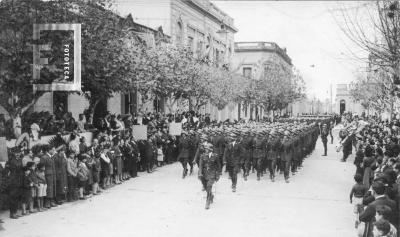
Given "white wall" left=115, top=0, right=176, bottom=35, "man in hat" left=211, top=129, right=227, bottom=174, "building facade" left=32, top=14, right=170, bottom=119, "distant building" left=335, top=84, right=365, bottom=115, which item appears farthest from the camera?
"distant building" left=335, top=84, right=365, bottom=115

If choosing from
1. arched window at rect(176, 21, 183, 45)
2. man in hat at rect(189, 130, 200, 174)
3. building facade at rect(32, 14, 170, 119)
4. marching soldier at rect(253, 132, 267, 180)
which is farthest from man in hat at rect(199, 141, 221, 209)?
arched window at rect(176, 21, 183, 45)

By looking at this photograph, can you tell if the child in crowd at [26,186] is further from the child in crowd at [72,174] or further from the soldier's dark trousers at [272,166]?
the soldier's dark trousers at [272,166]

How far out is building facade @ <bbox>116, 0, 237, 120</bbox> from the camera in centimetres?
3500

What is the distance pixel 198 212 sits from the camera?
1212 cm

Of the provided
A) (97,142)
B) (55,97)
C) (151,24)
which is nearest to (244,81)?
(151,24)

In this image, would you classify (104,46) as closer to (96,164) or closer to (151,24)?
(96,164)

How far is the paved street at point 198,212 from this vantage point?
34.0 ft

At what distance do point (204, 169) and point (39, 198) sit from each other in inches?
163

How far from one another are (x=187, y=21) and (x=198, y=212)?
1096 inches

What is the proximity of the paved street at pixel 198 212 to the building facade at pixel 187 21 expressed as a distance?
14.6m

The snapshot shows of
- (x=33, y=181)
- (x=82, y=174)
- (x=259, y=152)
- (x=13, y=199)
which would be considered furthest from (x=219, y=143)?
(x=13, y=199)

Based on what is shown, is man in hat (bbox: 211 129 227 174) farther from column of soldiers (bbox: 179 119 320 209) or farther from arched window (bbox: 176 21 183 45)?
arched window (bbox: 176 21 183 45)

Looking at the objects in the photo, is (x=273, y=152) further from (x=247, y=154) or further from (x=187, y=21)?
(x=187, y=21)

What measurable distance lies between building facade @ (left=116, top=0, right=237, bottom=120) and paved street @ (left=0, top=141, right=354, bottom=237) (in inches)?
575
